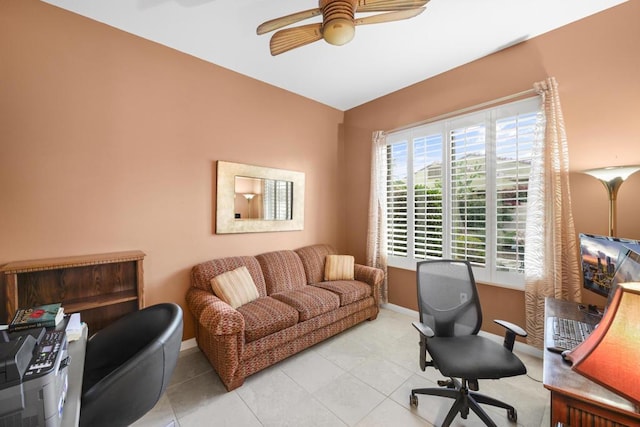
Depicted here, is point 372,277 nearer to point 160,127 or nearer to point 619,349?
point 619,349

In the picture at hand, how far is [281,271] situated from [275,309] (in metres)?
0.69

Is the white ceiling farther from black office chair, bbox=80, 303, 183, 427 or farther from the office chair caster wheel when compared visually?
the office chair caster wheel

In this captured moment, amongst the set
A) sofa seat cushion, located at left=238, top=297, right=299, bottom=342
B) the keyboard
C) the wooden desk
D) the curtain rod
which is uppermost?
the curtain rod

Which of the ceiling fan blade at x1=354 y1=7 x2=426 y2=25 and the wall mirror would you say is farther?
the wall mirror

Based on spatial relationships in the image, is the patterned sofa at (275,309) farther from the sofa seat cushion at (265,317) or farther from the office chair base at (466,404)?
the office chair base at (466,404)

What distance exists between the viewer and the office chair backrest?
1.86 metres

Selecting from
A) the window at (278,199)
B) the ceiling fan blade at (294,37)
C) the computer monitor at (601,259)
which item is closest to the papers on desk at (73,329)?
the window at (278,199)

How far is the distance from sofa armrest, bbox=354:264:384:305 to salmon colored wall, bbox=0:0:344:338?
125cm

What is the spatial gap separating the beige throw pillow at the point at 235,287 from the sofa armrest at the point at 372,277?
4.45 feet

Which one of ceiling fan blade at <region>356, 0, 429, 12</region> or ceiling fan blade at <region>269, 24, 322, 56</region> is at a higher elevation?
ceiling fan blade at <region>356, 0, 429, 12</region>

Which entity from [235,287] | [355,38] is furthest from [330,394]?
[355,38]

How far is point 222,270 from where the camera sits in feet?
8.55

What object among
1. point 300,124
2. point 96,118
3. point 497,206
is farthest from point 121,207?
point 497,206

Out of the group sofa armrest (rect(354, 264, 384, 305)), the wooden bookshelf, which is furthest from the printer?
sofa armrest (rect(354, 264, 384, 305))
